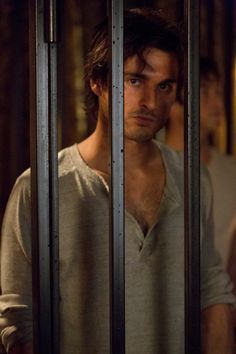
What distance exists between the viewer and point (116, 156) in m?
2.06

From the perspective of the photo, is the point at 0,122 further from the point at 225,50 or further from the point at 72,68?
the point at 225,50

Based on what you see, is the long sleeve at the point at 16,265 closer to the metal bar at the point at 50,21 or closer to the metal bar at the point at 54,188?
the metal bar at the point at 54,188

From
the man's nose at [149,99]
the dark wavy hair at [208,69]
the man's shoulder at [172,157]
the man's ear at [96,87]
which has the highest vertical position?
the dark wavy hair at [208,69]

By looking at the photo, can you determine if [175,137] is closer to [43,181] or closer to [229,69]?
[229,69]

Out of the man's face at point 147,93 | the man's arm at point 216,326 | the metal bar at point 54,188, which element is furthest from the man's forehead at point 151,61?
the man's arm at point 216,326

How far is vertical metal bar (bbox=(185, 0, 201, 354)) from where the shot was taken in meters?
2.12

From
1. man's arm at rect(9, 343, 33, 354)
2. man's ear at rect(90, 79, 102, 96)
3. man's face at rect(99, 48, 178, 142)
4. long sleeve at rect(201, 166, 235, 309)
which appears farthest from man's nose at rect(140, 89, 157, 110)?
man's arm at rect(9, 343, 33, 354)

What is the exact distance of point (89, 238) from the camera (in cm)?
222

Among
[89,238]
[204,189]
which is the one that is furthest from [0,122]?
[204,189]

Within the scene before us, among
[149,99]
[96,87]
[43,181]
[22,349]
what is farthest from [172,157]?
[22,349]

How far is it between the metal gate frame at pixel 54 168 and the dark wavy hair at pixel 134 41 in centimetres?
13

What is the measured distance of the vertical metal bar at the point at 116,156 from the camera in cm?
206

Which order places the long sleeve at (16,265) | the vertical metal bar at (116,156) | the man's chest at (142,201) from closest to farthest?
1. the vertical metal bar at (116,156)
2. the long sleeve at (16,265)
3. the man's chest at (142,201)

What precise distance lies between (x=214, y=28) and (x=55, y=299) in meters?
0.77
